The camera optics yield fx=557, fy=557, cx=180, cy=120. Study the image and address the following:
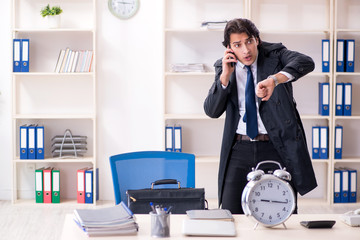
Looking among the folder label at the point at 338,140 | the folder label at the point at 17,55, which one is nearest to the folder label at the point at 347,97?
the folder label at the point at 338,140

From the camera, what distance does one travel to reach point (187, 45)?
206 inches

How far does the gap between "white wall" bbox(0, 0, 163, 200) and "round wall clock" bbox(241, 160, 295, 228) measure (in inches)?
129

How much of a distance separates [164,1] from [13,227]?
2.33m

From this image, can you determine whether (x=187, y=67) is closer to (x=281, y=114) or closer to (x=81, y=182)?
(x=81, y=182)

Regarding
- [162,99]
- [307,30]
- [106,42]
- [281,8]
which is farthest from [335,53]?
[106,42]

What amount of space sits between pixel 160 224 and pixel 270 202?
1.38 feet

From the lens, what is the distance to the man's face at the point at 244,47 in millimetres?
2633

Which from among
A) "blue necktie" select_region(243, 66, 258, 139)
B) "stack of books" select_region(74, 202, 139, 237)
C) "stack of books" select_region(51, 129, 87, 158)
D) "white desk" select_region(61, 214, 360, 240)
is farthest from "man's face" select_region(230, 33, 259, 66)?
"stack of books" select_region(51, 129, 87, 158)

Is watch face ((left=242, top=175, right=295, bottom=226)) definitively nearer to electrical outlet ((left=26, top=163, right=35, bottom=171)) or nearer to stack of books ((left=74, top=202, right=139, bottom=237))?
stack of books ((left=74, top=202, right=139, bottom=237))

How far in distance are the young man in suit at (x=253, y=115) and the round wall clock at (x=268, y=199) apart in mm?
510

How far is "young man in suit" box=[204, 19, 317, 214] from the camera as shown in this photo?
8.50 feet

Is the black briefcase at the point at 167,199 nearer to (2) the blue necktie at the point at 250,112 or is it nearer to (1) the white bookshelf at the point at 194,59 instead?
(2) the blue necktie at the point at 250,112

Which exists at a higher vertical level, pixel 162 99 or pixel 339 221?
pixel 162 99

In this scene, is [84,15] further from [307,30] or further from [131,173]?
[131,173]
